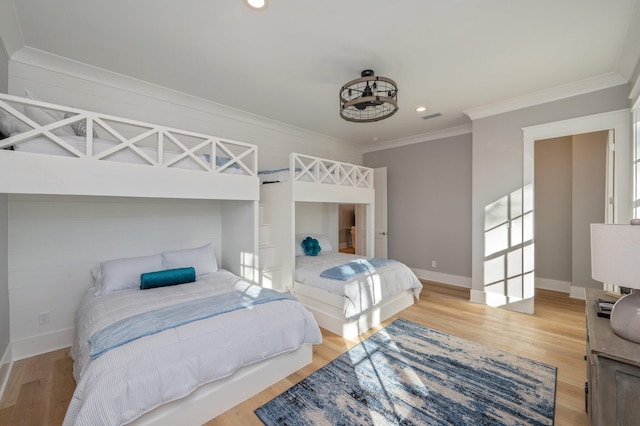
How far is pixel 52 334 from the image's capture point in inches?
103

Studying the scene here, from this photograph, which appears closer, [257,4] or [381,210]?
[257,4]

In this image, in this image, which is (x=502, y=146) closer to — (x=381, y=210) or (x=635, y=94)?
(x=635, y=94)

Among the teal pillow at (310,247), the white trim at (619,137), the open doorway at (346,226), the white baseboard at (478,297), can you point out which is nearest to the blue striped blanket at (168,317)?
the teal pillow at (310,247)

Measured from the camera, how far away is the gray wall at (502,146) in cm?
313

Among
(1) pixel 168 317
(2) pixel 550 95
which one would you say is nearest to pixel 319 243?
(1) pixel 168 317

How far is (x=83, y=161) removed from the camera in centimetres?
207

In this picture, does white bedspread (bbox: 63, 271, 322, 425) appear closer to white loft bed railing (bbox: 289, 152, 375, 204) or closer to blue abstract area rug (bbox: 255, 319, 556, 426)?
blue abstract area rug (bbox: 255, 319, 556, 426)

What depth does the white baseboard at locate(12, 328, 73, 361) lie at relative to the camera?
246cm

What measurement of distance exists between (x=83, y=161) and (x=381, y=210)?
15.8 feet

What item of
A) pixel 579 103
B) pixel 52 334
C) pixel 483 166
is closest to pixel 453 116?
pixel 483 166

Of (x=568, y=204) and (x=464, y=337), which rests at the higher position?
(x=568, y=204)

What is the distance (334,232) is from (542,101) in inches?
152

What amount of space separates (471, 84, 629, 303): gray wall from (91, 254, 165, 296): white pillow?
4389mm

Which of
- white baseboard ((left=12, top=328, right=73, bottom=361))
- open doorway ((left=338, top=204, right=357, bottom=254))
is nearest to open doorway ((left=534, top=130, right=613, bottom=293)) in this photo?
open doorway ((left=338, top=204, right=357, bottom=254))
